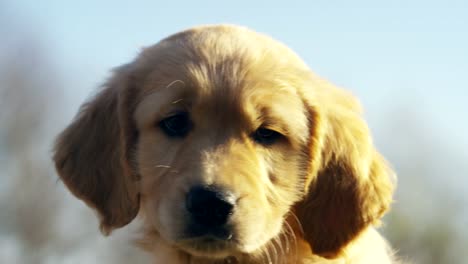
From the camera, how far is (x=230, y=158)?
4.95 meters

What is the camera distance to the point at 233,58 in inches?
212

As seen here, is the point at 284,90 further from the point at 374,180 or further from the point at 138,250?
the point at 138,250

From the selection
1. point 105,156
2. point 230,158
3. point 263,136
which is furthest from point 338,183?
point 105,156

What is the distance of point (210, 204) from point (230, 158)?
358 mm

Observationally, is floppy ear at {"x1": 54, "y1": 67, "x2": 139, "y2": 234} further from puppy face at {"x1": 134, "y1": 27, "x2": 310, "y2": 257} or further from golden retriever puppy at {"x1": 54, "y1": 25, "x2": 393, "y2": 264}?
puppy face at {"x1": 134, "y1": 27, "x2": 310, "y2": 257}

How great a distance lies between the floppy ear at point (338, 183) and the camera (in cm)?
536

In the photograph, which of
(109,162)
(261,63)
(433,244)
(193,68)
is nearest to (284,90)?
(261,63)

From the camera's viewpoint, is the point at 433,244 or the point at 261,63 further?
the point at 433,244

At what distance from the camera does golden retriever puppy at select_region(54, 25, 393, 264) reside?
191 inches

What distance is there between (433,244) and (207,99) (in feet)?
40.3

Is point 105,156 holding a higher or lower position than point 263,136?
lower

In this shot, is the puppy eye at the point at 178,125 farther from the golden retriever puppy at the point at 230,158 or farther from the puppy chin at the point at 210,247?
the puppy chin at the point at 210,247

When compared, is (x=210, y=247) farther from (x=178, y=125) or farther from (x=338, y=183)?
(x=338, y=183)

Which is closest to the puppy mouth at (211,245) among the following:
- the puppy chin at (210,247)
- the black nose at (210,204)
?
the puppy chin at (210,247)
